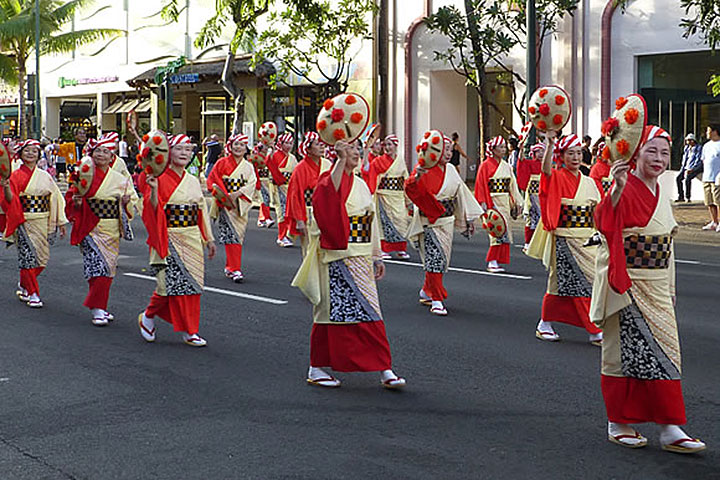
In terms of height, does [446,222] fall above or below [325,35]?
below

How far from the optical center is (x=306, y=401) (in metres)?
6.92

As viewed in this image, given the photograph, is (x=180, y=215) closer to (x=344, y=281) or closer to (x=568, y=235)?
(x=344, y=281)

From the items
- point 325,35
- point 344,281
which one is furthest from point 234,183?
point 325,35

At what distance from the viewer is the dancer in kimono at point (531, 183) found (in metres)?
13.6

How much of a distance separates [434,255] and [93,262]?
3.28 meters

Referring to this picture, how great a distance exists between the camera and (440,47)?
2886cm

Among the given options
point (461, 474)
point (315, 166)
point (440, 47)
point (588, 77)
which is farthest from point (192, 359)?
point (440, 47)

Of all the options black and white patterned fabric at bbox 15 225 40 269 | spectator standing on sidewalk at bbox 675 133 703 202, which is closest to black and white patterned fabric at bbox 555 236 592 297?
black and white patterned fabric at bbox 15 225 40 269

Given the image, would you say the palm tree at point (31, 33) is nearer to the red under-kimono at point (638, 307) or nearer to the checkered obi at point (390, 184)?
the checkered obi at point (390, 184)

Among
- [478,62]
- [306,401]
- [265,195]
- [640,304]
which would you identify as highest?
[478,62]

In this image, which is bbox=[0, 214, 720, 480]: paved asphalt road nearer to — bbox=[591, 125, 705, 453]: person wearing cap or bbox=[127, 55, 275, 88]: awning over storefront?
bbox=[591, 125, 705, 453]: person wearing cap

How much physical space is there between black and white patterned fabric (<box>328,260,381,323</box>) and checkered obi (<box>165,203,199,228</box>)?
6.97 ft

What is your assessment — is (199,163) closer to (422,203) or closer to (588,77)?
(588,77)

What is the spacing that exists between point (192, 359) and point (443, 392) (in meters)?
2.21
